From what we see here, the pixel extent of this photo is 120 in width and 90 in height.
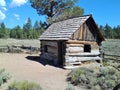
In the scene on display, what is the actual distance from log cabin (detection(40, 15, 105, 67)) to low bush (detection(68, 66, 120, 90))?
3.41m

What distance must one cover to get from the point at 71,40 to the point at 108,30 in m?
99.3

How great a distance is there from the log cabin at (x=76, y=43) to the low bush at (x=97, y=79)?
3412 mm

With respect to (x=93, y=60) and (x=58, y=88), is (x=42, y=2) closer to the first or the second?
(x=93, y=60)

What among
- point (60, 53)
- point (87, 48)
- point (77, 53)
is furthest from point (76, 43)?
point (87, 48)

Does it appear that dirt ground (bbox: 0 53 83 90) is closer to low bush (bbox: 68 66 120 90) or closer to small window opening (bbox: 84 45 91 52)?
low bush (bbox: 68 66 120 90)

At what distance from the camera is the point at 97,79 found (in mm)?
14203

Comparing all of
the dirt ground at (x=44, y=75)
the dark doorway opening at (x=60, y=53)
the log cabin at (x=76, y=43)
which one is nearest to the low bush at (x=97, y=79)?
→ the dirt ground at (x=44, y=75)

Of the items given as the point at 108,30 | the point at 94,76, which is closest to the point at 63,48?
the point at 94,76

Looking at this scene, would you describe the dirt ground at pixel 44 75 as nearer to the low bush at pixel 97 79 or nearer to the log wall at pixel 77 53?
the low bush at pixel 97 79

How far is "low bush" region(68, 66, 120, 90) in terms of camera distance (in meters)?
13.2

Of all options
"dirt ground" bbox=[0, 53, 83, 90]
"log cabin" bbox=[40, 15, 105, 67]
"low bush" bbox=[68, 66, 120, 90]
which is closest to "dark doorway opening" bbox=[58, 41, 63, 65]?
"log cabin" bbox=[40, 15, 105, 67]

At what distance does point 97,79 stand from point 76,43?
18.9 feet

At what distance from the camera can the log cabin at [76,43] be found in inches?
750

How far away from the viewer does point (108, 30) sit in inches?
4550
